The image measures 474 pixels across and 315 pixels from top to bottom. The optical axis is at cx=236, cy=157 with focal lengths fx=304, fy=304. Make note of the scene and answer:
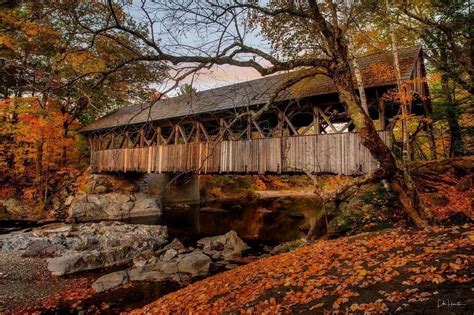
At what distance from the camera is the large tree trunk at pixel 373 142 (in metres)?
5.16

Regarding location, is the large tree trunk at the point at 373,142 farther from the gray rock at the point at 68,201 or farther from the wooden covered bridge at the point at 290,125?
the gray rock at the point at 68,201

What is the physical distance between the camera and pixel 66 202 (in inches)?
711

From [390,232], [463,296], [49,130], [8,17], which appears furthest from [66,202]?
[463,296]

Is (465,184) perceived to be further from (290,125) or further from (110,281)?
(110,281)

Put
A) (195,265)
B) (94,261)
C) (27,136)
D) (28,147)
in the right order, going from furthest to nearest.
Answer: (28,147) < (27,136) < (94,261) < (195,265)

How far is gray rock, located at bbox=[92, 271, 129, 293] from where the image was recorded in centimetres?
764

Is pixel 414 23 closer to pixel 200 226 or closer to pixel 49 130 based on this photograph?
pixel 200 226

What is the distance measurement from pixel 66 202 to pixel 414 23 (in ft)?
65.3

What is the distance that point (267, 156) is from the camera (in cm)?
1206

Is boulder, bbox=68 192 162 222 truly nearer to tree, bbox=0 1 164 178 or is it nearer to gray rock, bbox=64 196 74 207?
gray rock, bbox=64 196 74 207

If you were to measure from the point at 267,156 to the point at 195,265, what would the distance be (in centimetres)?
506

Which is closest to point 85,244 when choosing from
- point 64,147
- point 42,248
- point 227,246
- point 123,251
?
point 42,248

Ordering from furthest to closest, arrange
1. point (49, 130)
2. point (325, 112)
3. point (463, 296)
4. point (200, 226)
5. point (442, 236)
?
point (49, 130) < point (200, 226) < point (325, 112) < point (442, 236) < point (463, 296)

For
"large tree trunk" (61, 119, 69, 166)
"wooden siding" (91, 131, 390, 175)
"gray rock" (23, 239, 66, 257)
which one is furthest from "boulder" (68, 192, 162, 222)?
"gray rock" (23, 239, 66, 257)
